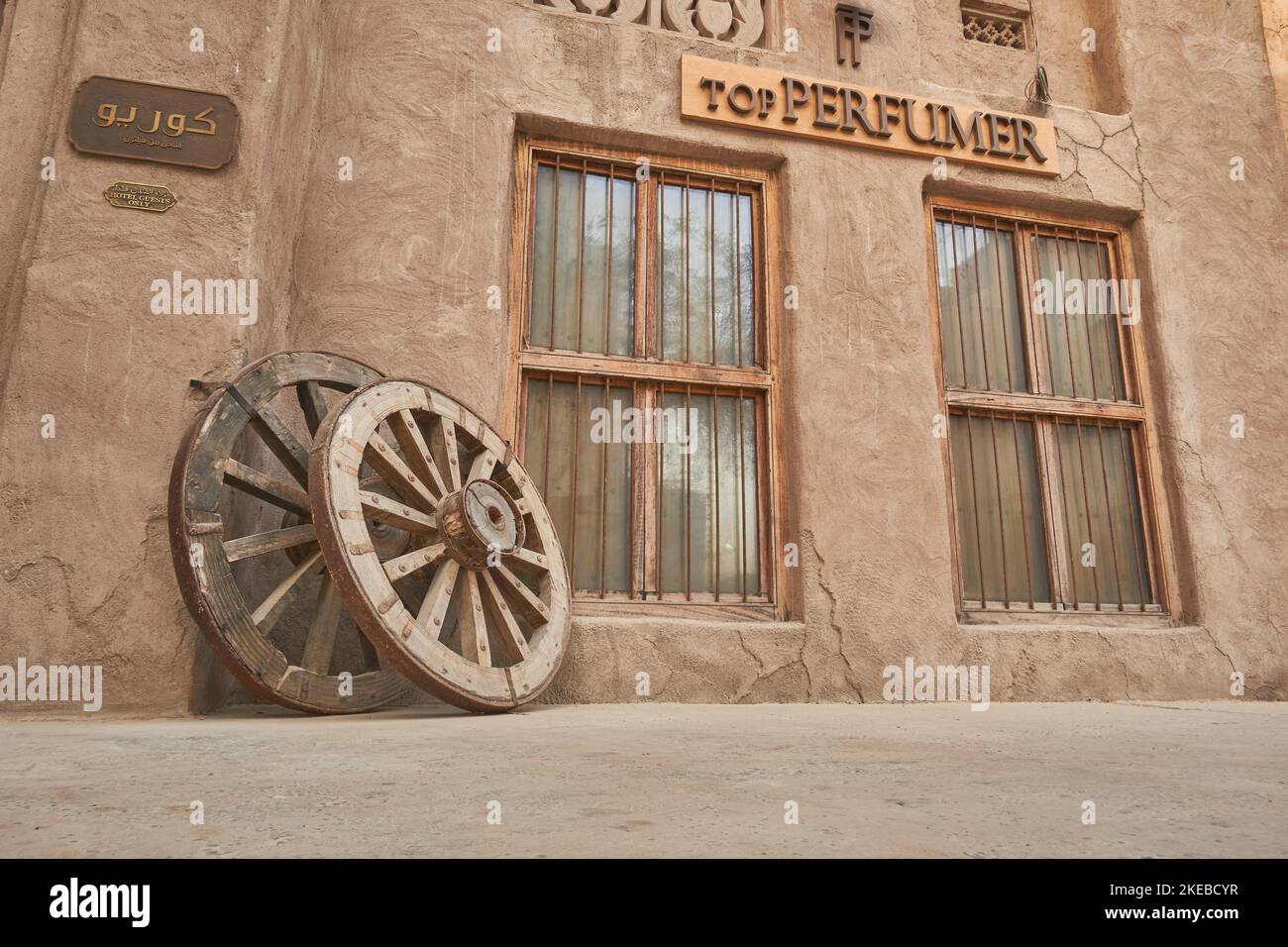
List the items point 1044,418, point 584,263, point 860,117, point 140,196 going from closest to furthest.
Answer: point 140,196, point 584,263, point 860,117, point 1044,418

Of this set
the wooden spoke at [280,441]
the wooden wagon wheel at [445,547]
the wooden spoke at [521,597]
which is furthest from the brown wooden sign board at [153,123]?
the wooden spoke at [521,597]

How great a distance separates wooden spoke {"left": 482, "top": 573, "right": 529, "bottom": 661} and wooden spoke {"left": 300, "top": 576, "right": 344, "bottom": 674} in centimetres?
59

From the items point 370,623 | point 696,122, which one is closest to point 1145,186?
point 696,122

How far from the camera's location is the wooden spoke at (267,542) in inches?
127

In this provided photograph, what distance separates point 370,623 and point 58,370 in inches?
69.9

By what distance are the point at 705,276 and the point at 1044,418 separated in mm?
2258

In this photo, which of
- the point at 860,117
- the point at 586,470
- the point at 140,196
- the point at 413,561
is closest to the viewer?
the point at 413,561

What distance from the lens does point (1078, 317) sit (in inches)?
215

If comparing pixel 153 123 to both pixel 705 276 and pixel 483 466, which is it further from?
pixel 705 276

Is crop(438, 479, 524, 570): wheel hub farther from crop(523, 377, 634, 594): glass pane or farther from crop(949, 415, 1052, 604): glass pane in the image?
crop(949, 415, 1052, 604): glass pane

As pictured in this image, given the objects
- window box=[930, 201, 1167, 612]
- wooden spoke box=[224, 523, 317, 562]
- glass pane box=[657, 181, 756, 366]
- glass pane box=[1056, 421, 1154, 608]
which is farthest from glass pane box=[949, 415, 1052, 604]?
wooden spoke box=[224, 523, 317, 562]

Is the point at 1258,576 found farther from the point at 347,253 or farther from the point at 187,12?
the point at 187,12

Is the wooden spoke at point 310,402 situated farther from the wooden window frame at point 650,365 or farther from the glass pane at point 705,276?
the glass pane at point 705,276

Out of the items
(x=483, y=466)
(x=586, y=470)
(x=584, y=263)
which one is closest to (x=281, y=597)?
(x=483, y=466)
